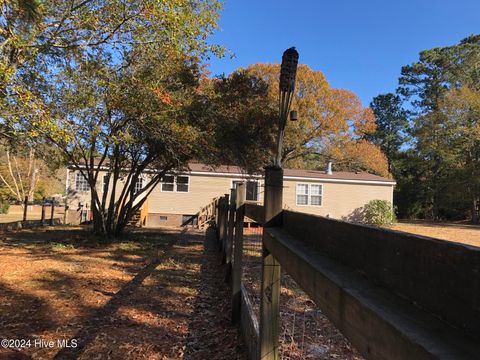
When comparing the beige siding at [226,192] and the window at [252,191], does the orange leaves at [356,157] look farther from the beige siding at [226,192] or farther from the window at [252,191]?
the window at [252,191]

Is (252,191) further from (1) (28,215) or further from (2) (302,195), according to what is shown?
(1) (28,215)

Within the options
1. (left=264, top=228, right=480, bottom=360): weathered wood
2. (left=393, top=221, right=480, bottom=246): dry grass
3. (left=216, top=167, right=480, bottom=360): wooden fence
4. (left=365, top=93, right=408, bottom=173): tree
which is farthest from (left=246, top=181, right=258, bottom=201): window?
(left=365, top=93, right=408, bottom=173): tree

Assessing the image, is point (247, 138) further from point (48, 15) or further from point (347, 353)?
point (347, 353)

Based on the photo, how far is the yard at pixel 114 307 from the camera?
11.7 feet

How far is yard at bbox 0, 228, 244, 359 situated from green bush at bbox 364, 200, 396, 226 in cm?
1760

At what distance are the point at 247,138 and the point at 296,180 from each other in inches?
513

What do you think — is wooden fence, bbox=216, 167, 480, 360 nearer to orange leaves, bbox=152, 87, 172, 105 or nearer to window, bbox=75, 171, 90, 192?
orange leaves, bbox=152, 87, 172, 105

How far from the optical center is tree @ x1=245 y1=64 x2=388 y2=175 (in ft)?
87.5

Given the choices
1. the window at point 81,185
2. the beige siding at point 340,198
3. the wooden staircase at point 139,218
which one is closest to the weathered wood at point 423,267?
the wooden staircase at point 139,218

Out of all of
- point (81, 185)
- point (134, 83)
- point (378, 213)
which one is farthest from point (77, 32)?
point (378, 213)

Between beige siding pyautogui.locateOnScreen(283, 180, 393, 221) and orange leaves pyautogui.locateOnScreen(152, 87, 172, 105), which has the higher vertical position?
orange leaves pyautogui.locateOnScreen(152, 87, 172, 105)

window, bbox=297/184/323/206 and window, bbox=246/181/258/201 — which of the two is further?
window, bbox=297/184/323/206

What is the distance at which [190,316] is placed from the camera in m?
4.57

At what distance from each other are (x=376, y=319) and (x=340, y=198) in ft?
79.7
